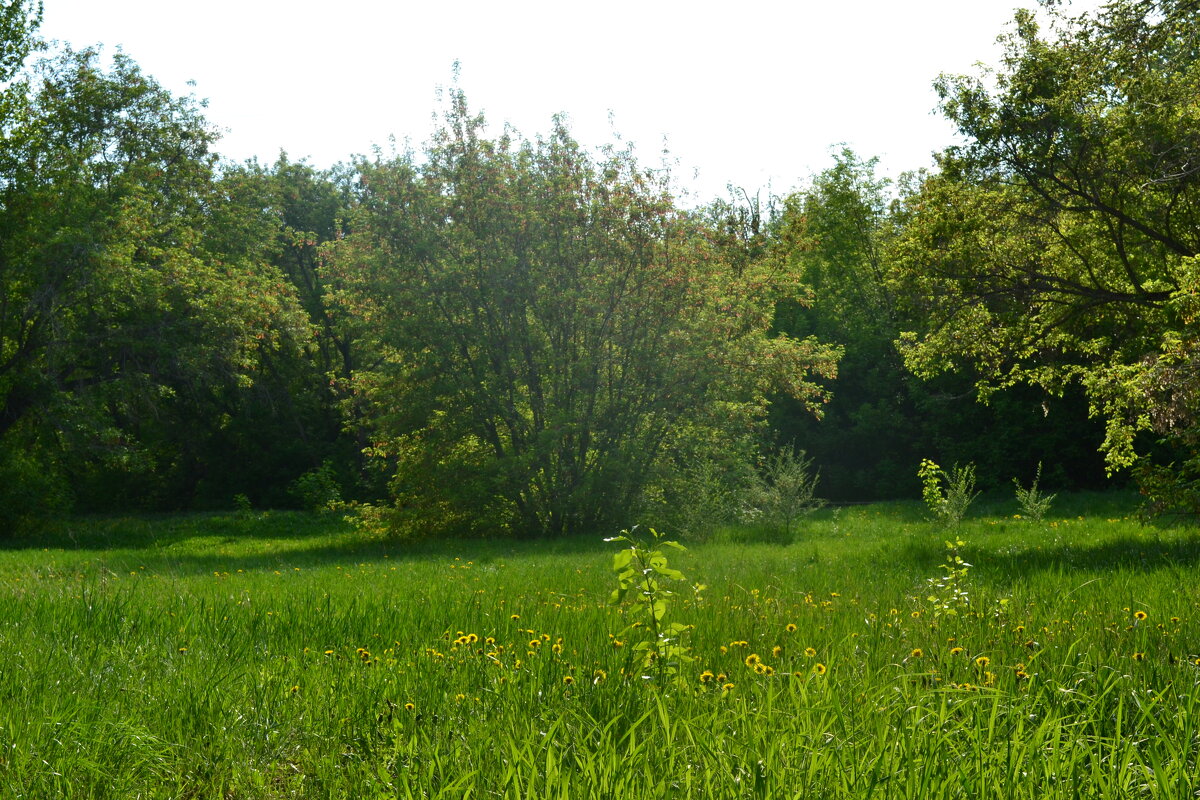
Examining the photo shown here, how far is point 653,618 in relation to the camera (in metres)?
3.94

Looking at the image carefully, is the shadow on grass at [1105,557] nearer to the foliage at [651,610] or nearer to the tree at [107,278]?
the foliage at [651,610]

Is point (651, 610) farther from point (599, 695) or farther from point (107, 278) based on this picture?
point (107, 278)

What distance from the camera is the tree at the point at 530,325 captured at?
1780 cm

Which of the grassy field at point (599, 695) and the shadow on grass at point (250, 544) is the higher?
the grassy field at point (599, 695)

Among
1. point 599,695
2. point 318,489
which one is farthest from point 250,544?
point 599,695

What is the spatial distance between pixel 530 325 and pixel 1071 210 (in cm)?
1005

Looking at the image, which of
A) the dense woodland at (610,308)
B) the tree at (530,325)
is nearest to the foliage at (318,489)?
the dense woodland at (610,308)

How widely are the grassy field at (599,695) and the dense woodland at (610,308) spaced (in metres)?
6.36

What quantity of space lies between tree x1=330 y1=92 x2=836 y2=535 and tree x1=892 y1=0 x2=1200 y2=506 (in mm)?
4799

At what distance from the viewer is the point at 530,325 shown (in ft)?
61.0

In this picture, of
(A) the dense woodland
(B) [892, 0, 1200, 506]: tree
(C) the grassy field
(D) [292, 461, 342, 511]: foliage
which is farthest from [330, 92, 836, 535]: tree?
(C) the grassy field

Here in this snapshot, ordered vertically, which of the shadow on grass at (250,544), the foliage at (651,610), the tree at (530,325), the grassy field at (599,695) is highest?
the tree at (530,325)

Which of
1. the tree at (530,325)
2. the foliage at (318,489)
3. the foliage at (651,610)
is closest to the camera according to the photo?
the foliage at (651,610)

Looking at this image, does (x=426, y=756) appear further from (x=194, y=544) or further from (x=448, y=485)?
(x=194, y=544)
